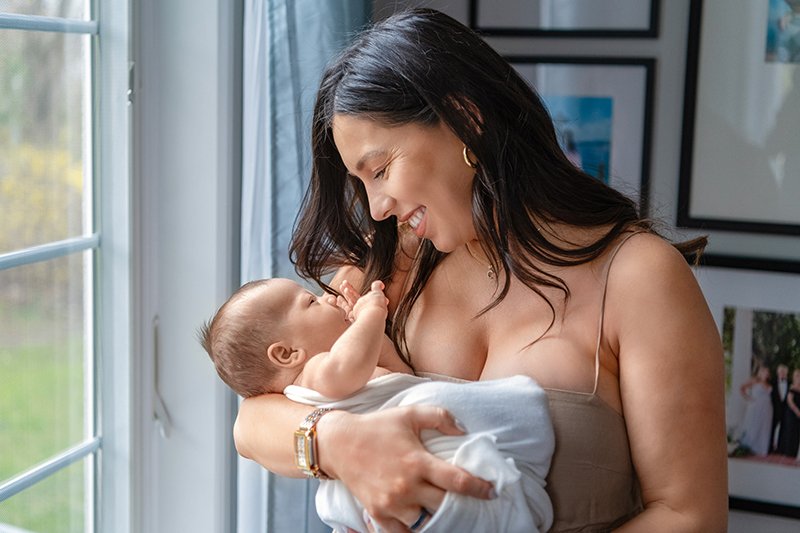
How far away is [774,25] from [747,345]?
78cm

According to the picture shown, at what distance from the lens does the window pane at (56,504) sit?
6.54 ft

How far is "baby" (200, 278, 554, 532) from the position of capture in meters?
1.34

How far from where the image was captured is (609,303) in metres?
1.48

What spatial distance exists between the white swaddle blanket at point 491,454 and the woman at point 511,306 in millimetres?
25

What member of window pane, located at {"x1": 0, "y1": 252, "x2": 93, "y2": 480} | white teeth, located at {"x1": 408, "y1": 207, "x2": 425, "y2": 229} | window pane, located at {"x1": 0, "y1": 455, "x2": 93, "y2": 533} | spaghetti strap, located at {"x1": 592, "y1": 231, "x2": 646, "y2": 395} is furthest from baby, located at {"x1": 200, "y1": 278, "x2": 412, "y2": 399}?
window pane, located at {"x1": 0, "y1": 455, "x2": 93, "y2": 533}

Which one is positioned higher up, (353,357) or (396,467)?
(353,357)

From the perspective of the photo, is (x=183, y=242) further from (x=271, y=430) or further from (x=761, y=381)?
(x=761, y=381)

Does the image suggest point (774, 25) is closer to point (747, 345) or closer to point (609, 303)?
point (747, 345)

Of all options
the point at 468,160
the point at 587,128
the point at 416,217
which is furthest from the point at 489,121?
the point at 587,128

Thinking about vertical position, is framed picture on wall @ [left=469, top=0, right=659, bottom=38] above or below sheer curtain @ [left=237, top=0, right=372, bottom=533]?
above

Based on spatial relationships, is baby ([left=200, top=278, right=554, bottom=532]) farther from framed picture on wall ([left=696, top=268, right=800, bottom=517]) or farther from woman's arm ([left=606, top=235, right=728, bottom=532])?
framed picture on wall ([left=696, top=268, right=800, bottom=517])

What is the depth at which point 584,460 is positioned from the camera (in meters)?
1.42

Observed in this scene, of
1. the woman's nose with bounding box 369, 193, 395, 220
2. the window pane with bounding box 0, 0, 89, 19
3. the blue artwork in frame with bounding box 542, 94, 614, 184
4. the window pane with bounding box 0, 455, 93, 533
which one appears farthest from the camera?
the blue artwork in frame with bounding box 542, 94, 614, 184

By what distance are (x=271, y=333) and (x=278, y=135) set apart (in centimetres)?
69
